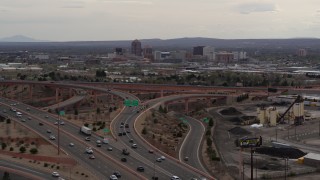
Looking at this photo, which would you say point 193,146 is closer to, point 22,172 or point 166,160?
point 166,160

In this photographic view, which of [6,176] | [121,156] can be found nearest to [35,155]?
[6,176]

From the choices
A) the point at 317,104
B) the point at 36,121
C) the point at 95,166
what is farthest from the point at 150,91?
the point at 95,166

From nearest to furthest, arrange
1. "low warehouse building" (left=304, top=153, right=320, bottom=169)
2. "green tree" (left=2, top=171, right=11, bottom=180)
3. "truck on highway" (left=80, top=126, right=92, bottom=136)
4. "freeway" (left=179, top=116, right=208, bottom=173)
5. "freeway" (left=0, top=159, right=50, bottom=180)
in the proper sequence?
"freeway" (left=0, top=159, right=50, bottom=180), "green tree" (left=2, top=171, right=11, bottom=180), "freeway" (left=179, top=116, right=208, bottom=173), "low warehouse building" (left=304, top=153, right=320, bottom=169), "truck on highway" (left=80, top=126, right=92, bottom=136)

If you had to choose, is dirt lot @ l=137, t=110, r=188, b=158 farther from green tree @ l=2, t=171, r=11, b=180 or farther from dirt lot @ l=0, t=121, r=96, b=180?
green tree @ l=2, t=171, r=11, b=180

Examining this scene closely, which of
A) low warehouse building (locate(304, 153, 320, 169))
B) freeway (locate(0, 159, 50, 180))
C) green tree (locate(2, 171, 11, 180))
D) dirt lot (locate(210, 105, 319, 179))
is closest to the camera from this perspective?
freeway (locate(0, 159, 50, 180))

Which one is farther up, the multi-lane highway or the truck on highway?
the truck on highway

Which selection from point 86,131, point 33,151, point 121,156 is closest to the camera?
point 121,156

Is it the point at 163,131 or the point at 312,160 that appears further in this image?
the point at 163,131

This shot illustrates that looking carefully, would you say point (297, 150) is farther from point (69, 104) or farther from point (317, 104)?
point (69, 104)

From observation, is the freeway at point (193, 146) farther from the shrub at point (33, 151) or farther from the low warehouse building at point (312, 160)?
the shrub at point (33, 151)

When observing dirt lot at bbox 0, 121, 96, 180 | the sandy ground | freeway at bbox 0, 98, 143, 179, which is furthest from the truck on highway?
the sandy ground

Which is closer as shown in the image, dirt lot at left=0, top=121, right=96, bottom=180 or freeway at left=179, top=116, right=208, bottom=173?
dirt lot at left=0, top=121, right=96, bottom=180
